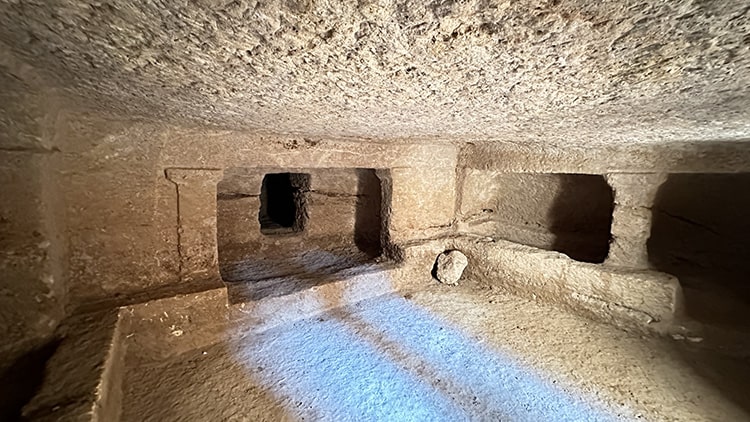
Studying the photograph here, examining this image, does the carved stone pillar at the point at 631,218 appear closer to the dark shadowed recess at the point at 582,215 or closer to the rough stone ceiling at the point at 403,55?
the dark shadowed recess at the point at 582,215

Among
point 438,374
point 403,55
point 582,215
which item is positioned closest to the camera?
point 403,55

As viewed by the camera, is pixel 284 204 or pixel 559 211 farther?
pixel 284 204

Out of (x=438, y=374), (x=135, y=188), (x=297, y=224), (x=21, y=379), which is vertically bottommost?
(x=438, y=374)

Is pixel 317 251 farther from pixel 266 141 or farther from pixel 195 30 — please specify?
pixel 195 30

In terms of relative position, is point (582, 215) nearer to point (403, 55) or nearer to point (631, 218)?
point (631, 218)

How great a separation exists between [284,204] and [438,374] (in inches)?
129

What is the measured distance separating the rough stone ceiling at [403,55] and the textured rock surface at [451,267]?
1.99m

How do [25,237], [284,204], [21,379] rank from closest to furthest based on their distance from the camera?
[21,379], [25,237], [284,204]

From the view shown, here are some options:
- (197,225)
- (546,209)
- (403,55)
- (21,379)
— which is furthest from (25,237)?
(546,209)

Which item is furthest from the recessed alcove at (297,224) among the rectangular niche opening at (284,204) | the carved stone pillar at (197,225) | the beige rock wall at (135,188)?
the beige rock wall at (135,188)

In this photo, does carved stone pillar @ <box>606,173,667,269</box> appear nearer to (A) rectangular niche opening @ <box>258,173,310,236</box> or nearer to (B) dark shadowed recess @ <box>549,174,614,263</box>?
(B) dark shadowed recess @ <box>549,174,614,263</box>

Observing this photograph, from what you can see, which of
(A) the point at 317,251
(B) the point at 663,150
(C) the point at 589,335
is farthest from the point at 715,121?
(A) the point at 317,251

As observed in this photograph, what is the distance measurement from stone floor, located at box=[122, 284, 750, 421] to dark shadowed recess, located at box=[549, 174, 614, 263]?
1278 millimetres

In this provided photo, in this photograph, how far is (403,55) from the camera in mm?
836
